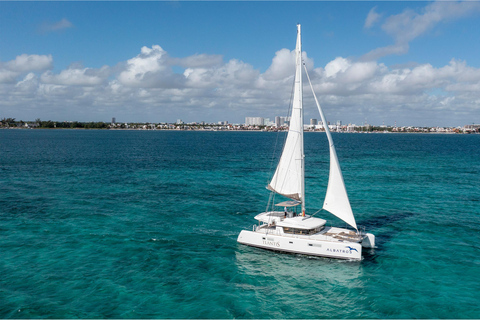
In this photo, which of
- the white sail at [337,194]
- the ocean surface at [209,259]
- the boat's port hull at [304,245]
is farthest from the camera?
the white sail at [337,194]

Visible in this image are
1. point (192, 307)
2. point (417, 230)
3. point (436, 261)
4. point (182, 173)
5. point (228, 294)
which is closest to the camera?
point (192, 307)

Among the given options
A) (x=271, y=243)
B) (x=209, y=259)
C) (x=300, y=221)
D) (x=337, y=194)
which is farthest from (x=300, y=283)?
(x=337, y=194)

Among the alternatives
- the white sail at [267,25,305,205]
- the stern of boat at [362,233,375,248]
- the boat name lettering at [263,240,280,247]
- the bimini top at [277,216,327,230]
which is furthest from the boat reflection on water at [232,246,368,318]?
the white sail at [267,25,305,205]

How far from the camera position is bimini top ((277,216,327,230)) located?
102ft

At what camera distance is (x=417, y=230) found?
3862 cm

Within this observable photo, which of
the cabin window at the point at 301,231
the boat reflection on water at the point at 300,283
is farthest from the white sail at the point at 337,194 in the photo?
the boat reflection on water at the point at 300,283

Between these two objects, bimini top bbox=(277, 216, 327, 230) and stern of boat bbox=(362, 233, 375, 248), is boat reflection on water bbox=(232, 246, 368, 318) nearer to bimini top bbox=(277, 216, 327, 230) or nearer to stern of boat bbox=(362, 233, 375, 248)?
bimini top bbox=(277, 216, 327, 230)

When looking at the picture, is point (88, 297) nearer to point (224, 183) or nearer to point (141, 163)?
point (224, 183)

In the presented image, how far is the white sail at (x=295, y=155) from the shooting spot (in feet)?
110

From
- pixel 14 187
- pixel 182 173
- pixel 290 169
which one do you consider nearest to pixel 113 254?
pixel 290 169

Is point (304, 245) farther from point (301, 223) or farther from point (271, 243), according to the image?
point (271, 243)

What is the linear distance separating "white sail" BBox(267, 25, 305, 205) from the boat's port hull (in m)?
4.29

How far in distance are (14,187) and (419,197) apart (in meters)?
64.2

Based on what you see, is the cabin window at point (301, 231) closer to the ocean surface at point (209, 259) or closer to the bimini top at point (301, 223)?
the bimini top at point (301, 223)
